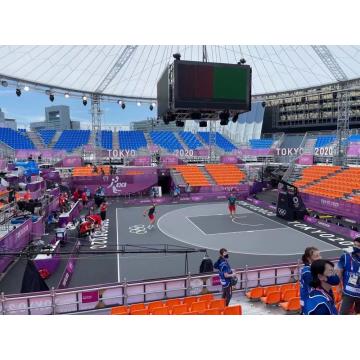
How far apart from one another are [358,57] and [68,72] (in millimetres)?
24272

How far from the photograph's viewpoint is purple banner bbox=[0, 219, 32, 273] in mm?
12078

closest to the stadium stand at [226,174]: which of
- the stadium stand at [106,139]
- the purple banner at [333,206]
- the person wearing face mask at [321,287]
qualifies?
the purple banner at [333,206]

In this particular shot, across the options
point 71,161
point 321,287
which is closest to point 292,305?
point 321,287

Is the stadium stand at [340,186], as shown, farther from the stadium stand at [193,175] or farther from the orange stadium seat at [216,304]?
the orange stadium seat at [216,304]

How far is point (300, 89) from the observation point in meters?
34.8

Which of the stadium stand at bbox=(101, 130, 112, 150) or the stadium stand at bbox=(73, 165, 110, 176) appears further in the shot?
the stadium stand at bbox=(101, 130, 112, 150)

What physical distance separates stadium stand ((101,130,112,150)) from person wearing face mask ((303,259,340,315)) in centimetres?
4153

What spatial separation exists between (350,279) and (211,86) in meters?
9.31

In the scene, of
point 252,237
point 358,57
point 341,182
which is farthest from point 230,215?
point 358,57

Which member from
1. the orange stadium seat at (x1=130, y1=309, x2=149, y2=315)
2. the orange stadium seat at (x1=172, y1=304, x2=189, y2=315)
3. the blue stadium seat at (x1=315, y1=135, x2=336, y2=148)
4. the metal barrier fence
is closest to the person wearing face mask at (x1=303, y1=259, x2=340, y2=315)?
the orange stadium seat at (x1=172, y1=304, x2=189, y2=315)

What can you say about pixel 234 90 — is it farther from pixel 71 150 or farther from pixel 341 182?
pixel 71 150

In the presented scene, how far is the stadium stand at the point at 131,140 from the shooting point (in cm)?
4509

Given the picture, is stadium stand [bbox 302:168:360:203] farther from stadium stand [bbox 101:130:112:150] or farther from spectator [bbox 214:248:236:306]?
stadium stand [bbox 101:130:112:150]

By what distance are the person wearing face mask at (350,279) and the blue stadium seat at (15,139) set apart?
3985 centimetres
